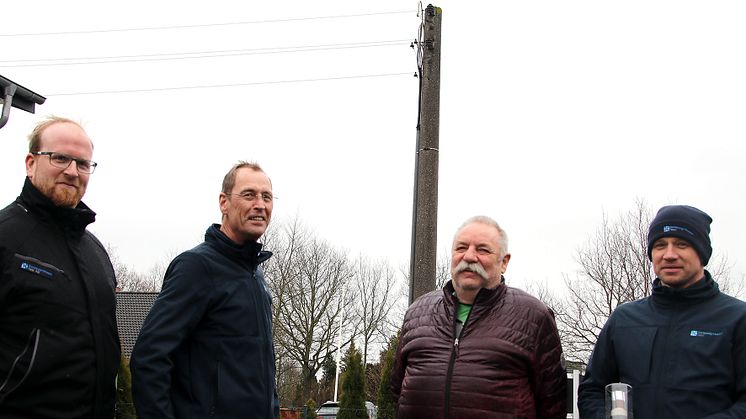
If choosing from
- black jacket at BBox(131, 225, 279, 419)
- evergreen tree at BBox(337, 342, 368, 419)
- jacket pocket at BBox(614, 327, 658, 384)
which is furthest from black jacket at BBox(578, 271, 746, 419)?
evergreen tree at BBox(337, 342, 368, 419)

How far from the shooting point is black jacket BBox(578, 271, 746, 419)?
125 inches

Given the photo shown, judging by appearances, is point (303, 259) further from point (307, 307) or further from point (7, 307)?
point (7, 307)

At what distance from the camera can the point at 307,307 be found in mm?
32812

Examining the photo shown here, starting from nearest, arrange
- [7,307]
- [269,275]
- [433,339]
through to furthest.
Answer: [7,307], [433,339], [269,275]

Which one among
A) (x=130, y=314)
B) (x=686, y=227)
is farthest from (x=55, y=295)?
(x=130, y=314)

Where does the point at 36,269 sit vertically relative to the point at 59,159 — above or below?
below

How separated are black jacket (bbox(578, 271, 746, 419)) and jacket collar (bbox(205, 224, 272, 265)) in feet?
5.67

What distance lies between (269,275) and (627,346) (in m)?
29.0

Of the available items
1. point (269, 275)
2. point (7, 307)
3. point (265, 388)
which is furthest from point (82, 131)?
point (269, 275)

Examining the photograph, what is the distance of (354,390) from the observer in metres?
14.4

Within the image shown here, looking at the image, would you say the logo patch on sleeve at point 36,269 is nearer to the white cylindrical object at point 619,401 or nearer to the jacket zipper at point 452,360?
the jacket zipper at point 452,360

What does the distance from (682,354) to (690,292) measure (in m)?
0.28

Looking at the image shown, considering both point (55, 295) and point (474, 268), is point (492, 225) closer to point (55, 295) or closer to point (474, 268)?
point (474, 268)

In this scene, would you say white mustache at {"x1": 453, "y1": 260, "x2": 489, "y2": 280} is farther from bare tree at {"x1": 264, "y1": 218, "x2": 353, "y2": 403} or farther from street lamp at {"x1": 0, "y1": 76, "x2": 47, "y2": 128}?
bare tree at {"x1": 264, "y1": 218, "x2": 353, "y2": 403}
